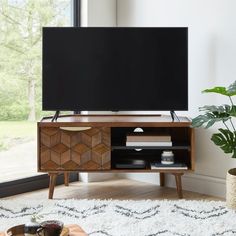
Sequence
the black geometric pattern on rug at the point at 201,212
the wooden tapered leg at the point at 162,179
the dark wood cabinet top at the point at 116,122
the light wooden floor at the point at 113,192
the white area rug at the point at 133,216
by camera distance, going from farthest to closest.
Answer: the wooden tapered leg at the point at 162,179 → the light wooden floor at the point at 113,192 → the dark wood cabinet top at the point at 116,122 → the black geometric pattern on rug at the point at 201,212 → the white area rug at the point at 133,216

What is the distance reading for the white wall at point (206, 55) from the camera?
134 inches

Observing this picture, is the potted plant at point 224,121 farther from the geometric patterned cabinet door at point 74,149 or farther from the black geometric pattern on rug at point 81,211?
the black geometric pattern on rug at point 81,211

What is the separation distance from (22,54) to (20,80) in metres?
0.21

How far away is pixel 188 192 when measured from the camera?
12.0 feet

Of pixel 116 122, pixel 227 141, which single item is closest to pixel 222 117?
pixel 227 141

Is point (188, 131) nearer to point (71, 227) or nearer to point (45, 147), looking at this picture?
point (45, 147)

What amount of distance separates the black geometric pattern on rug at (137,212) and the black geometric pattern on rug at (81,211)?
11 centimetres

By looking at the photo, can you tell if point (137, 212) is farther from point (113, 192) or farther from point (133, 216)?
point (113, 192)

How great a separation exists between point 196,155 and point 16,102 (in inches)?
59.5

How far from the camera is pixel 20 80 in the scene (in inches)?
144

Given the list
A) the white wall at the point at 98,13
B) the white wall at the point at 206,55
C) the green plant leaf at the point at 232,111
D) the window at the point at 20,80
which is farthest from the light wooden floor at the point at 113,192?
the white wall at the point at 98,13

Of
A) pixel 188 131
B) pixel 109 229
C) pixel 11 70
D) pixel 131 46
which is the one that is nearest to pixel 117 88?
pixel 131 46

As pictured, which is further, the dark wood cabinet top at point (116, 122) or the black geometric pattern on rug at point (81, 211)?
the dark wood cabinet top at point (116, 122)

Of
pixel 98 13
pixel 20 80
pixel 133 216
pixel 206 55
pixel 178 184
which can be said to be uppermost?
pixel 98 13
